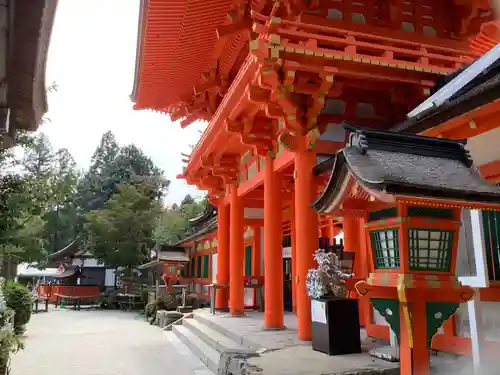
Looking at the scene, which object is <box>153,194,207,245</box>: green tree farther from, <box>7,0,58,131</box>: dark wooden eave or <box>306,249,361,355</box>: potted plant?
<box>7,0,58,131</box>: dark wooden eave

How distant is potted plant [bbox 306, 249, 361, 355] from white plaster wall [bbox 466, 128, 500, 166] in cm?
254

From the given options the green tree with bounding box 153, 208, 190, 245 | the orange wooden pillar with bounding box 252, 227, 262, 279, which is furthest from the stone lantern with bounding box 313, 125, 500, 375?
the green tree with bounding box 153, 208, 190, 245

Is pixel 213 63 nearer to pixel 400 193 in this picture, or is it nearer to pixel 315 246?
pixel 315 246

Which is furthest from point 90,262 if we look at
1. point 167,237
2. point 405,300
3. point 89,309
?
point 405,300

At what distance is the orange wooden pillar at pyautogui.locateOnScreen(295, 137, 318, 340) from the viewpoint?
24.5 feet

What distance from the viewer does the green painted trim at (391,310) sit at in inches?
172

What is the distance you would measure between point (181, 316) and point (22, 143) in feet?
26.4

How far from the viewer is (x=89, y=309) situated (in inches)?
1063

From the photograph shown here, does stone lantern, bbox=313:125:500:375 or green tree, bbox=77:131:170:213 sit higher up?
green tree, bbox=77:131:170:213

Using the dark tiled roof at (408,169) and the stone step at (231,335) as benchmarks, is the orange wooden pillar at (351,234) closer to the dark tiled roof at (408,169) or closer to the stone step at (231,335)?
the stone step at (231,335)

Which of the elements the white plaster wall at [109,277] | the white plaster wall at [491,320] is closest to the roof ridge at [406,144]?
the white plaster wall at [491,320]

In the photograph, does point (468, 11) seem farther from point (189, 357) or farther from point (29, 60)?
point (189, 357)

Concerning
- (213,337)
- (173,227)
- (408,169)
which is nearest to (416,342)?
(408,169)

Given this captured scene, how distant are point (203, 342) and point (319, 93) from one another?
6.69 metres
